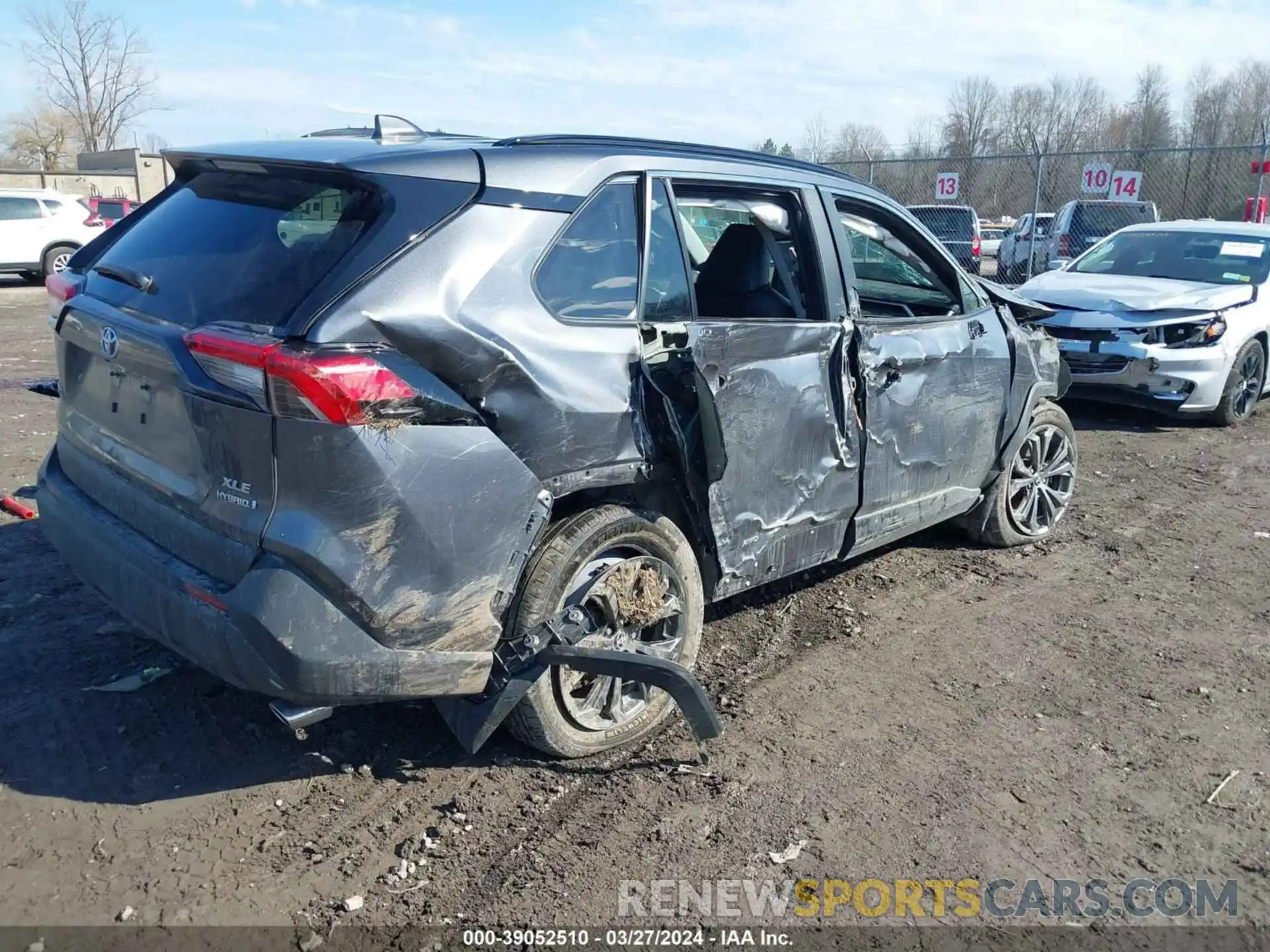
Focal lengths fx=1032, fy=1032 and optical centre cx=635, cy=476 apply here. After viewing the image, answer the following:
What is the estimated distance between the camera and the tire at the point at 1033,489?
541 cm

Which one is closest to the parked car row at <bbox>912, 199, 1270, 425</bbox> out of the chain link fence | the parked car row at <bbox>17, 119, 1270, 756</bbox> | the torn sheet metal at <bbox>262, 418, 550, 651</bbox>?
the chain link fence

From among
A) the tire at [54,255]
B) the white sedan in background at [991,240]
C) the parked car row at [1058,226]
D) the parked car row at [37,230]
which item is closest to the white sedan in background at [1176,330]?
the parked car row at [1058,226]

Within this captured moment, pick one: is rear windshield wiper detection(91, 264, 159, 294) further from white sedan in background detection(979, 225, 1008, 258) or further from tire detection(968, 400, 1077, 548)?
white sedan in background detection(979, 225, 1008, 258)

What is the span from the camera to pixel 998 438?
16.8 ft

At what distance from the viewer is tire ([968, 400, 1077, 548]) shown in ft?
17.7

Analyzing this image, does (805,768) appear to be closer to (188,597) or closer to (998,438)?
(188,597)

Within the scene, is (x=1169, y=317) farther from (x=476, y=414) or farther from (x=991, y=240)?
(x=991, y=240)

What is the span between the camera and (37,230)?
19250mm

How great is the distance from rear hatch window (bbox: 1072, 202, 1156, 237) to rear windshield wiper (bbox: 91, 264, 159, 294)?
17572 millimetres

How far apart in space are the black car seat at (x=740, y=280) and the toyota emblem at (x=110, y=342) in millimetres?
2020

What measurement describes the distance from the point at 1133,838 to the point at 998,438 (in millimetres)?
2428

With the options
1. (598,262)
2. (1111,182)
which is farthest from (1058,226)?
(598,262)

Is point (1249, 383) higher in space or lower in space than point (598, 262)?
lower

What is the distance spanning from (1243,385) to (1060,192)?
896 inches
